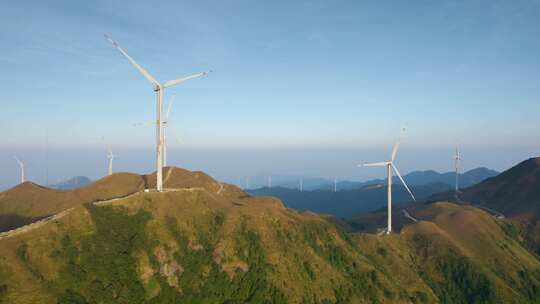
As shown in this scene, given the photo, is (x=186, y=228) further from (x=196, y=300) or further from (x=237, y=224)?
(x=196, y=300)

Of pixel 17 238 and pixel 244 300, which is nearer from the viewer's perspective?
pixel 17 238

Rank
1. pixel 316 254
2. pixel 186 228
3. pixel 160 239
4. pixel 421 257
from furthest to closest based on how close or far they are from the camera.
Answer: pixel 421 257
pixel 316 254
pixel 186 228
pixel 160 239

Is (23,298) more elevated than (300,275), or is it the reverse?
(23,298)

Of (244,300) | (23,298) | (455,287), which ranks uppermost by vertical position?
(23,298)

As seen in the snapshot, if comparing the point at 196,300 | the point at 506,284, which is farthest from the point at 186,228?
the point at 506,284

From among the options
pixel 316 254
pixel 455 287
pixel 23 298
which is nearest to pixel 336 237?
pixel 316 254

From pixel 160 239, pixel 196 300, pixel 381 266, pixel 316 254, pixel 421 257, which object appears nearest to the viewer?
pixel 196 300

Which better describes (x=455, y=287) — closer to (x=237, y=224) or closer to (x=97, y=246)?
(x=237, y=224)
